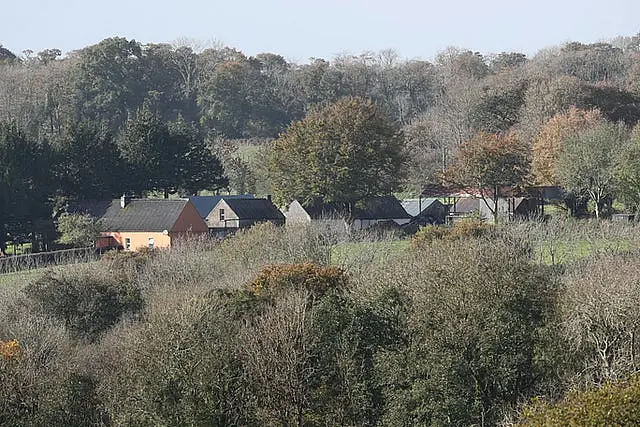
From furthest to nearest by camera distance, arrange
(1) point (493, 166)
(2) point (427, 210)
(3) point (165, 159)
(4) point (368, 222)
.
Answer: (2) point (427, 210) < (3) point (165, 159) < (4) point (368, 222) < (1) point (493, 166)

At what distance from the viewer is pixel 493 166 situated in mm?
44219

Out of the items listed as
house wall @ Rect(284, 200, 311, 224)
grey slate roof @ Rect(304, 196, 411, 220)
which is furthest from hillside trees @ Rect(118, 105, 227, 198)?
grey slate roof @ Rect(304, 196, 411, 220)

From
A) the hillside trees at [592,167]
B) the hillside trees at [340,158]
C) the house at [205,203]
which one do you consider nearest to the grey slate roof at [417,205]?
the hillside trees at [340,158]

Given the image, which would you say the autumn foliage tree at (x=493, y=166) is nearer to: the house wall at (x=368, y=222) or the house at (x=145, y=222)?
the house wall at (x=368, y=222)

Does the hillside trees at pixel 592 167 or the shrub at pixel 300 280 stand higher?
the hillside trees at pixel 592 167

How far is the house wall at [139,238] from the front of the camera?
42.8 metres

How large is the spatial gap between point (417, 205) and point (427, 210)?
699 mm

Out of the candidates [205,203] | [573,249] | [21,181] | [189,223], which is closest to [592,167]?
[573,249]

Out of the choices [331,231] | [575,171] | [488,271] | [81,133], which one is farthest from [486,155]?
[488,271]

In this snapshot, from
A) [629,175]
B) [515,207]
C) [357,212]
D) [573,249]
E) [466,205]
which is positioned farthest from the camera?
[466,205]

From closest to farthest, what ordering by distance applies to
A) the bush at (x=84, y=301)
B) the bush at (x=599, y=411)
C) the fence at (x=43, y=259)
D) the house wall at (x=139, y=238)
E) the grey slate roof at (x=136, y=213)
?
the bush at (x=599, y=411)
the bush at (x=84, y=301)
the fence at (x=43, y=259)
the house wall at (x=139, y=238)
the grey slate roof at (x=136, y=213)

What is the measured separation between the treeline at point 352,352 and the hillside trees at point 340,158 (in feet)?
66.3

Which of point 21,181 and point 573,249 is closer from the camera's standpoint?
point 573,249

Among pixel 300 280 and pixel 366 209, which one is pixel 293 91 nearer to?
pixel 366 209
